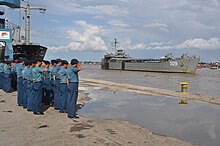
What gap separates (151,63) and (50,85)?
6288 cm

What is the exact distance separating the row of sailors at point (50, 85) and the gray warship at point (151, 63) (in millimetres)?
57680

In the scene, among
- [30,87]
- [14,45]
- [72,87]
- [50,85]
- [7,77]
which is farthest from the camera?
[14,45]

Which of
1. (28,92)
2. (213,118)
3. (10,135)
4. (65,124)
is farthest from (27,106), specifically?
(213,118)

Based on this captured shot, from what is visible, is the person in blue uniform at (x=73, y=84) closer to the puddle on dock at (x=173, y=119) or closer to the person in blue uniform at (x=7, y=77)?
the puddle on dock at (x=173, y=119)

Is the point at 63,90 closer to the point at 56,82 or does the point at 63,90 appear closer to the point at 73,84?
the point at 56,82

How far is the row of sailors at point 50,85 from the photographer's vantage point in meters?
8.22

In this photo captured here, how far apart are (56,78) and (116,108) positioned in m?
2.84

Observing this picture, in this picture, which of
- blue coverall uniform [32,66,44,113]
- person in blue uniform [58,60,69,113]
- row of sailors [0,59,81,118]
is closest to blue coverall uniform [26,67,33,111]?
row of sailors [0,59,81,118]

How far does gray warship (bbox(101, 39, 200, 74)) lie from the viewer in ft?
212

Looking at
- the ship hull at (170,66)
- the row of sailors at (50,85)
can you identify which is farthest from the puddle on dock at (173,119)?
the ship hull at (170,66)

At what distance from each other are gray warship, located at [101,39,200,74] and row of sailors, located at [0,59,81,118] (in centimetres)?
5768

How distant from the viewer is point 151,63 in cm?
7194

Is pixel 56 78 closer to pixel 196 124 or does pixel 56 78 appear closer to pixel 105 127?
pixel 105 127

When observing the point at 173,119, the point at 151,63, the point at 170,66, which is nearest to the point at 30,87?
the point at 173,119
